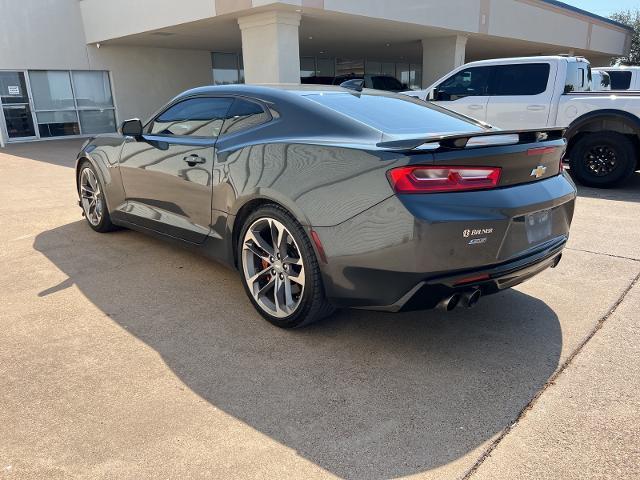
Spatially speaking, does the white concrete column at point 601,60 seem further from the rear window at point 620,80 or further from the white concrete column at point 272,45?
the white concrete column at point 272,45

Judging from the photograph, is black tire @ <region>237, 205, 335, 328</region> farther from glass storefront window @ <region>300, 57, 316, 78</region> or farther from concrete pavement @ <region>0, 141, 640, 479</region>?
glass storefront window @ <region>300, 57, 316, 78</region>

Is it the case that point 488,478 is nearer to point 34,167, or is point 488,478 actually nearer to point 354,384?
point 354,384

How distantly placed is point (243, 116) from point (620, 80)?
12.6 metres

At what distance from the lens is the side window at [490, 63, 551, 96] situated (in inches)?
323

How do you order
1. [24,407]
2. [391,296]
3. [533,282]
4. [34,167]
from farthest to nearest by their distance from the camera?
1. [34,167]
2. [533,282]
3. [391,296]
4. [24,407]

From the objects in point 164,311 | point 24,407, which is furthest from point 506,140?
point 24,407

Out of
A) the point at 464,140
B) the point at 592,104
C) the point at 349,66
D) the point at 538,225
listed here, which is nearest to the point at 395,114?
the point at 464,140

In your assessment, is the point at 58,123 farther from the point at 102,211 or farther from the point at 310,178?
the point at 310,178

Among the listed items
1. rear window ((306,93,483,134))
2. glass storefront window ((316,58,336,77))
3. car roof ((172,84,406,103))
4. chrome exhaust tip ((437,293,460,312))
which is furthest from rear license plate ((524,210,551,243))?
glass storefront window ((316,58,336,77))

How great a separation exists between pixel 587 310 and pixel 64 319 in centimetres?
362

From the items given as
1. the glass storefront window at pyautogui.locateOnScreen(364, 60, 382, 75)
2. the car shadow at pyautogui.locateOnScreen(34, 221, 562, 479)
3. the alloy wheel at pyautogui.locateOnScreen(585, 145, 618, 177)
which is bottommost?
the car shadow at pyautogui.locateOnScreen(34, 221, 562, 479)

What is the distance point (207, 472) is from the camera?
2090 millimetres

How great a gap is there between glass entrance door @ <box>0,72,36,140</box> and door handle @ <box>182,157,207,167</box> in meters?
16.0

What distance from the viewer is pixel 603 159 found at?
782 cm
